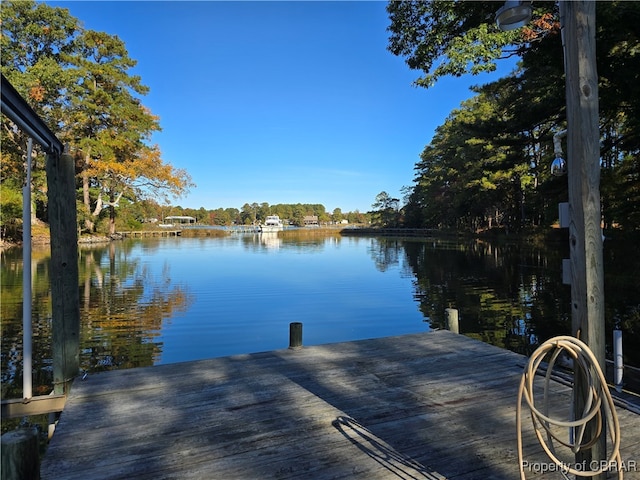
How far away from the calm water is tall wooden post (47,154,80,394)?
2.02m

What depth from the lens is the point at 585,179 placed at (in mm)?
1535

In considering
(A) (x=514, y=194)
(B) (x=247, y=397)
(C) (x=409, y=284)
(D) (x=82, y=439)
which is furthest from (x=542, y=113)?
(A) (x=514, y=194)

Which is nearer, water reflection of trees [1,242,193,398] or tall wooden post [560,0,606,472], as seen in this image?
tall wooden post [560,0,606,472]

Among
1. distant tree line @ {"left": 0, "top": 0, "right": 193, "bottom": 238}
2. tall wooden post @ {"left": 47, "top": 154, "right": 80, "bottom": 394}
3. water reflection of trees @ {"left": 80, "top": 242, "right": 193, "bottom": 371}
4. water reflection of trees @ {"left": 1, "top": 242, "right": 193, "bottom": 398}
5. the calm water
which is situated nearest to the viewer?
tall wooden post @ {"left": 47, "top": 154, "right": 80, "bottom": 394}

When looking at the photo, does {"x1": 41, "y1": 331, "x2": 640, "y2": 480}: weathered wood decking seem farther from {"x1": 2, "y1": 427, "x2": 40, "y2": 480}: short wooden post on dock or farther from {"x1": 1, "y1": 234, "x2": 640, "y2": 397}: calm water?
{"x1": 1, "y1": 234, "x2": 640, "y2": 397}: calm water

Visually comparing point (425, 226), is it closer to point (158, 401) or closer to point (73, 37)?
point (73, 37)

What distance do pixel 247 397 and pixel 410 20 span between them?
26.7 feet

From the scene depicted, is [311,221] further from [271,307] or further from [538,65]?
[538,65]

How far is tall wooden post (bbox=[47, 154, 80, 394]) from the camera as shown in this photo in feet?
9.86

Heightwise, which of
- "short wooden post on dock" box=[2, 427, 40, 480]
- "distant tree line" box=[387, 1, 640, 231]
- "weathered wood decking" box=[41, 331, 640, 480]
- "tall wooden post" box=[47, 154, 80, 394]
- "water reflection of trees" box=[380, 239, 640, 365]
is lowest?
"water reflection of trees" box=[380, 239, 640, 365]

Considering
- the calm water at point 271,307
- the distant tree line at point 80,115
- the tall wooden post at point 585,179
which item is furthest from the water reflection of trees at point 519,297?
the distant tree line at point 80,115

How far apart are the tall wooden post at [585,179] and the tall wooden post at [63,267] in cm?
315

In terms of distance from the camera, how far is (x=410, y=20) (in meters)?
8.34

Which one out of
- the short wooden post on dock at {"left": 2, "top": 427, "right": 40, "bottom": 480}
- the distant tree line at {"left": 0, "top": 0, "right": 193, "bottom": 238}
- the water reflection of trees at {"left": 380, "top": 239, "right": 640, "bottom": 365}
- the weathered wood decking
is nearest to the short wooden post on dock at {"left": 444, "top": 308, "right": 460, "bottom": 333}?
the weathered wood decking
